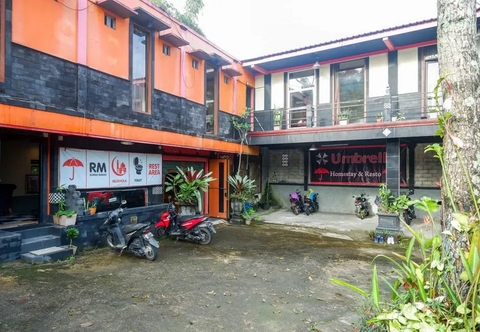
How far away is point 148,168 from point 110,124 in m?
2.35

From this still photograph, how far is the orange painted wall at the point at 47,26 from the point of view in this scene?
5.30 metres

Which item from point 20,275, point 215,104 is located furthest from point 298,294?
point 215,104

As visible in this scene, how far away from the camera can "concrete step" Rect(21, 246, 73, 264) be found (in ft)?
17.9

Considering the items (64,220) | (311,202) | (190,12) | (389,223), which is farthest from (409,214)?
(190,12)

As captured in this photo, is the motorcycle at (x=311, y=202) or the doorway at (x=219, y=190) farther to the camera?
the motorcycle at (x=311, y=202)

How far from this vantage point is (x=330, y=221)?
→ 1097 cm

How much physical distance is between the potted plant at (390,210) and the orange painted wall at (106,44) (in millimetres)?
7539

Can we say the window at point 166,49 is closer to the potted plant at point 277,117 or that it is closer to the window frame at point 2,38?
the window frame at point 2,38

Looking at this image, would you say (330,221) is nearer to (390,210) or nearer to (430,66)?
(390,210)

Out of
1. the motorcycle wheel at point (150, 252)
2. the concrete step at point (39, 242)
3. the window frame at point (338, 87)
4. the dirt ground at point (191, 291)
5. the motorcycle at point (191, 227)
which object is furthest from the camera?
the window frame at point (338, 87)

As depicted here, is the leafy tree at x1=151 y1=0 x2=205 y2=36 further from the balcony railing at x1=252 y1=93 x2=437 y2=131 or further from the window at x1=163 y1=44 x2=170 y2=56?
the window at x1=163 y1=44 x2=170 y2=56

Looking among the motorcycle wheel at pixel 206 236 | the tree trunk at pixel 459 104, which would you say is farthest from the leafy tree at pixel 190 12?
the tree trunk at pixel 459 104

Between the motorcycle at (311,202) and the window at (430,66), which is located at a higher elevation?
the window at (430,66)

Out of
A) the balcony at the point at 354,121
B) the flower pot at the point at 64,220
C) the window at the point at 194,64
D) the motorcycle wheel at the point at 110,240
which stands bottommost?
the motorcycle wheel at the point at 110,240
